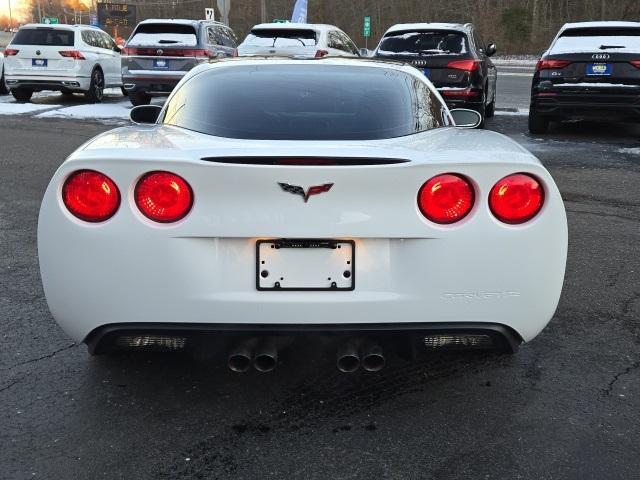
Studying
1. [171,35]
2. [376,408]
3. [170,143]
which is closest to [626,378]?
[376,408]

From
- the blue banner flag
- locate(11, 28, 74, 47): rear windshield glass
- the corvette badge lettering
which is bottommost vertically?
the corvette badge lettering

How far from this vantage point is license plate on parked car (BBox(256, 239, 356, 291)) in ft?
9.14

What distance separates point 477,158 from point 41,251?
1.69 meters

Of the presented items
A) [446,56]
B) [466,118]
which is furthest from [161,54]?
[466,118]

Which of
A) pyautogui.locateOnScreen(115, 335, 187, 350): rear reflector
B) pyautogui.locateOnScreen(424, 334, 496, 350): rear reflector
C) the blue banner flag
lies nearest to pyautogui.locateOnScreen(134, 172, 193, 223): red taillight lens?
pyautogui.locateOnScreen(115, 335, 187, 350): rear reflector

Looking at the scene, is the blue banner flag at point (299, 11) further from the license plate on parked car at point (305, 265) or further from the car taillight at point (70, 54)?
the license plate on parked car at point (305, 265)

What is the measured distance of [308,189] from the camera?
8.94 feet

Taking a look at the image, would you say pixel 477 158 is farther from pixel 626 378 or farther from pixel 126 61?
pixel 126 61

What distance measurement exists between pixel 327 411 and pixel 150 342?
778 millimetres

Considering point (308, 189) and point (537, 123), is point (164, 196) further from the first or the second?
point (537, 123)

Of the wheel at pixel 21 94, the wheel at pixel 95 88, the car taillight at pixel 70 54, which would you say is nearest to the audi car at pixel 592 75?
the car taillight at pixel 70 54

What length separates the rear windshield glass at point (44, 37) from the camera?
17.0 meters

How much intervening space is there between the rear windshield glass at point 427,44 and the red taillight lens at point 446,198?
32.7 ft

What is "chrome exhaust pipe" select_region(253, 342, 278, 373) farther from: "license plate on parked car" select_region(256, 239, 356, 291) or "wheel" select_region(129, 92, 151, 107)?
"wheel" select_region(129, 92, 151, 107)
